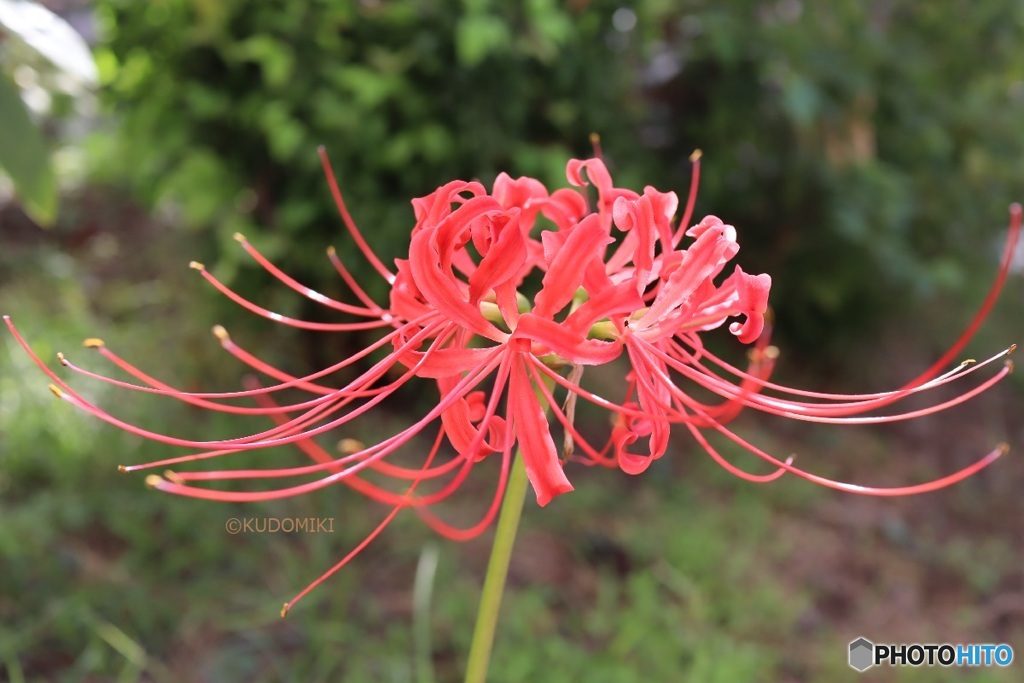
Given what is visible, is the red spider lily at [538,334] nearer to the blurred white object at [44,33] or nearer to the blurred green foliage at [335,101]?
the blurred white object at [44,33]

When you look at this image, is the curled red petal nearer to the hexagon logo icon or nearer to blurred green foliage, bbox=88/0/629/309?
blurred green foliage, bbox=88/0/629/309

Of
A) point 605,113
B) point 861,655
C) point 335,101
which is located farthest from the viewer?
point 605,113

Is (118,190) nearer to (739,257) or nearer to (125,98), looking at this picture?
(125,98)

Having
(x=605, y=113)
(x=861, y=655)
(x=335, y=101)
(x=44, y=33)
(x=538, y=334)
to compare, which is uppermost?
(x=605, y=113)

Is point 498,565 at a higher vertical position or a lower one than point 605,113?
lower

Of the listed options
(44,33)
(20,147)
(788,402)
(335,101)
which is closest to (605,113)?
(335,101)

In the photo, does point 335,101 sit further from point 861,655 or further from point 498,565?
point 861,655

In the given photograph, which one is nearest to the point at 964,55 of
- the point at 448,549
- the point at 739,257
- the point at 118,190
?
A: the point at 739,257
